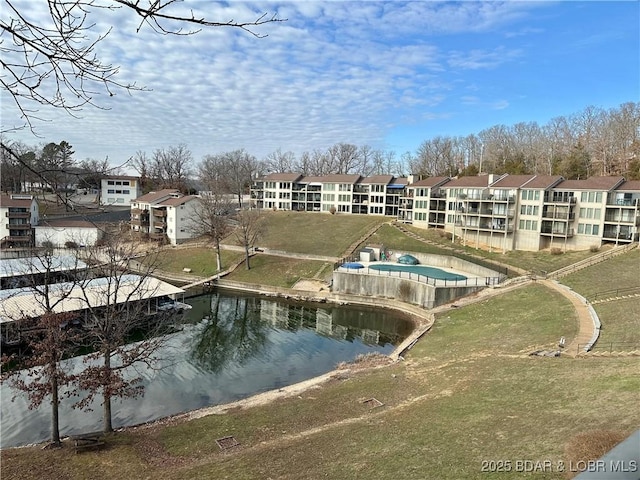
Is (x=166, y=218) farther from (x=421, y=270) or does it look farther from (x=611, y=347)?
(x=611, y=347)

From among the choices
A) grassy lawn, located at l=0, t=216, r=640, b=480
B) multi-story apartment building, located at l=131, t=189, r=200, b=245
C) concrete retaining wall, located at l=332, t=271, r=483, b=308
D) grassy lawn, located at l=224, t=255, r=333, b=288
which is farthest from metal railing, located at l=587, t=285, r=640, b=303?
multi-story apartment building, located at l=131, t=189, r=200, b=245

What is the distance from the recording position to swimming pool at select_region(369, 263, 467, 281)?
136 ft

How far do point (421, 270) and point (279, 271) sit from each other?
1632cm

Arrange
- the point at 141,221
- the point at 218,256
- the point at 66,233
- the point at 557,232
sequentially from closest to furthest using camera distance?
the point at 557,232 → the point at 218,256 → the point at 66,233 → the point at 141,221

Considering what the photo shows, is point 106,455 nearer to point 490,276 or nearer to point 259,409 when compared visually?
point 259,409

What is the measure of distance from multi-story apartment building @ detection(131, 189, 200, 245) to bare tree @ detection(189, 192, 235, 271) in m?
0.95

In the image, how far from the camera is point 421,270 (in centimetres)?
4509

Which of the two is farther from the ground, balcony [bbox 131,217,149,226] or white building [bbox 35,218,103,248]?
balcony [bbox 131,217,149,226]

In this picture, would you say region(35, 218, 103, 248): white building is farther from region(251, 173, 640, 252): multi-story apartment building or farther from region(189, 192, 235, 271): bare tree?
region(251, 173, 640, 252): multi-story apartment building

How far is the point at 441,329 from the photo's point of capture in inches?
1204

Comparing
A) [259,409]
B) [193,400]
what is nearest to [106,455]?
[259,409]

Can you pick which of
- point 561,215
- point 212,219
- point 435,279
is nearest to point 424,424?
point 435,279

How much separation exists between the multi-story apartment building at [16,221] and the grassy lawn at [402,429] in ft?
180

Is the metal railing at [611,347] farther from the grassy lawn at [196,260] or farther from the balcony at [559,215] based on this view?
the grassy lawn at [196,260]
